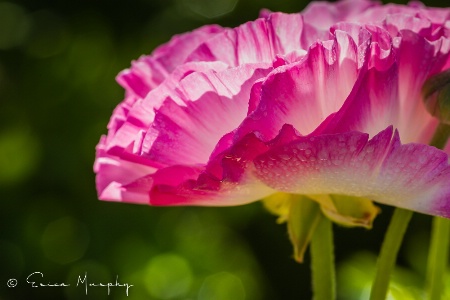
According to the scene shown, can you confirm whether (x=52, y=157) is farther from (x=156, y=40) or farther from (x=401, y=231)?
(x=401, y=231)

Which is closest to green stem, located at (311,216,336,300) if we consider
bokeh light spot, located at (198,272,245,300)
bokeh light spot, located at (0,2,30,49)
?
bokeh light spot, located at (198,272,245,300)

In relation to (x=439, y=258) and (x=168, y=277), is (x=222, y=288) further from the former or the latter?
(x=439, y=258)

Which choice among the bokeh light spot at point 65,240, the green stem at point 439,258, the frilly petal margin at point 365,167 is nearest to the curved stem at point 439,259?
the green stem at point 439,258

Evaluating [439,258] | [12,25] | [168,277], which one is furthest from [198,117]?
[12,25]

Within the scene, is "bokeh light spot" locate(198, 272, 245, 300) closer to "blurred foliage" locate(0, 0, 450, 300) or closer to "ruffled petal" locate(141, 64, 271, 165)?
"blurred foliage" locate(0, 0, 450, 300)

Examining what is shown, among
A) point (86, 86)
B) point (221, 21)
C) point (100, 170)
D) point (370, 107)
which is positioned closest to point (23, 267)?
point (86, 86)

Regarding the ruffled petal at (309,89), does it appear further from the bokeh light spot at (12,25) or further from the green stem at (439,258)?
the bokeh light spot at (12,25)
